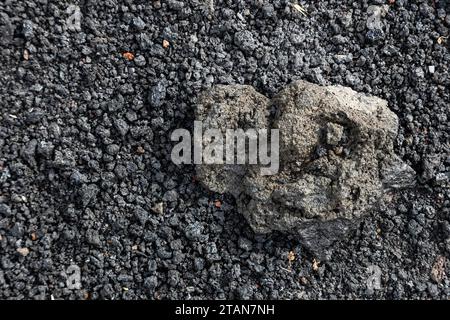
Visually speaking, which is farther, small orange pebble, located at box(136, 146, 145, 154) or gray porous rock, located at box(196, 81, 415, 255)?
small orange pebble, located at box(136, 146, 145, 154)

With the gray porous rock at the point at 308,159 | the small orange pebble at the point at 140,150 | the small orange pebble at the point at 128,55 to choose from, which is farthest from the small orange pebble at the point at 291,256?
the small orange pebble at the point at 128,55

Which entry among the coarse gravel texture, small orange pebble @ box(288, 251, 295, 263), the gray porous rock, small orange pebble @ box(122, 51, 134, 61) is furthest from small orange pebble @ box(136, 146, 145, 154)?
small orange pebble @ box(288, 251, 295, 263)

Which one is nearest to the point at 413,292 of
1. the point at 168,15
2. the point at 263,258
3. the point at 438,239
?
the point at 438,239

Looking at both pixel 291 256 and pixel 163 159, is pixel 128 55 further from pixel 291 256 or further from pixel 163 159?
pixel 291 256

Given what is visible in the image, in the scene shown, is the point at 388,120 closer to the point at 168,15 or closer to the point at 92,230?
the point at 168,15

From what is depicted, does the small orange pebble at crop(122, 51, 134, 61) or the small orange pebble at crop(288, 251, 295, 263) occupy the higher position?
the small orange pebble at crop(122, 51, 134, 61)

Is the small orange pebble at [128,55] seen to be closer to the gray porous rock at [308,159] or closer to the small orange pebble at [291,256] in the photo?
the gray porous rock at [308,159]

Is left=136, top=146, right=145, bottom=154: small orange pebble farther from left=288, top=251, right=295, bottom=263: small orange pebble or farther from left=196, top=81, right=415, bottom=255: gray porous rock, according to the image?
left=288, top=251, right=295, bottom=263: small orange pebble
